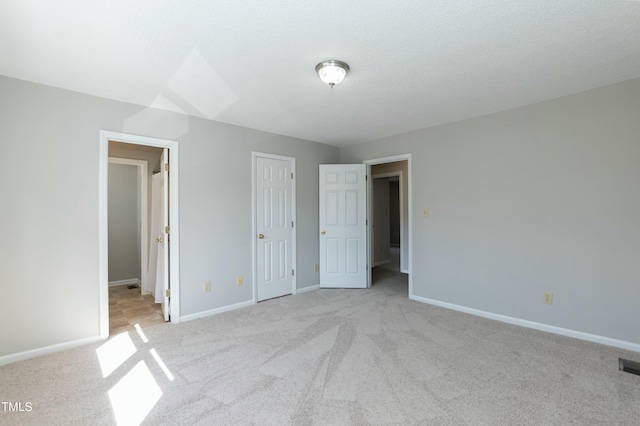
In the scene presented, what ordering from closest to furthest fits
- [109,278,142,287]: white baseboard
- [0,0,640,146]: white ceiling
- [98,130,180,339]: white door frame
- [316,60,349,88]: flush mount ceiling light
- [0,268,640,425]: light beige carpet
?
[0,0,640,146]: white ceiling < [0,268,640,425]: light beige carpet < [316,60,349,88]: flush mount ceiling light < [98,130,180,339]: white door frame < [109,278,142,287]: white baseboard

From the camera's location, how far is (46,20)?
176cm

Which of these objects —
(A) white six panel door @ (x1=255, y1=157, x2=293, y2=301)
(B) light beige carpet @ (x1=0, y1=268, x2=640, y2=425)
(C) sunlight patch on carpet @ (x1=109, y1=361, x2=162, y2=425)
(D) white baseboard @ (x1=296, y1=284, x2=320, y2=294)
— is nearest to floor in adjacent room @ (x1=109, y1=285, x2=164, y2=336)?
(B) light beige carpet @ (x1=0, y1=268, x2=640, y2=425)

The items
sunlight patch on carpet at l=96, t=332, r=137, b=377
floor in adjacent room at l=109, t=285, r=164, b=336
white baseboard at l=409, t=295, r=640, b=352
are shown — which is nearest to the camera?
sunlight patch on carpet at l=96, t=332, r=137, b=377

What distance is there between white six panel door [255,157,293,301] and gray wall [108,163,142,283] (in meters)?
2.57

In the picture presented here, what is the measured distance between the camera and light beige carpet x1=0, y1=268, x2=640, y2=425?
181 cm

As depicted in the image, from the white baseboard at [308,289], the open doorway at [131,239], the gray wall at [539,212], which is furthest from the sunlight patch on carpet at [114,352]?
the gray wall at [539,212]

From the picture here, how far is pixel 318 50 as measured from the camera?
6.87 ft

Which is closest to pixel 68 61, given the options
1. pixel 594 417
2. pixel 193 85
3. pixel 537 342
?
pixel 193 85

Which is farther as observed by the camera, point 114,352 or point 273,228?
point 273,228

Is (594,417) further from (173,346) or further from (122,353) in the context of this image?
(122,353)

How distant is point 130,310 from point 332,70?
3.81 metres

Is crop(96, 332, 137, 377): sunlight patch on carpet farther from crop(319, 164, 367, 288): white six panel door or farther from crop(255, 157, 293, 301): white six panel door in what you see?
crop(319, 164, 367, 288): white six panel door

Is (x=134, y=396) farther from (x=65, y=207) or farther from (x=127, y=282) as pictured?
(x=127, y=282)

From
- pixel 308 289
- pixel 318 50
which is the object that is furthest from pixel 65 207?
pixel 308 289
